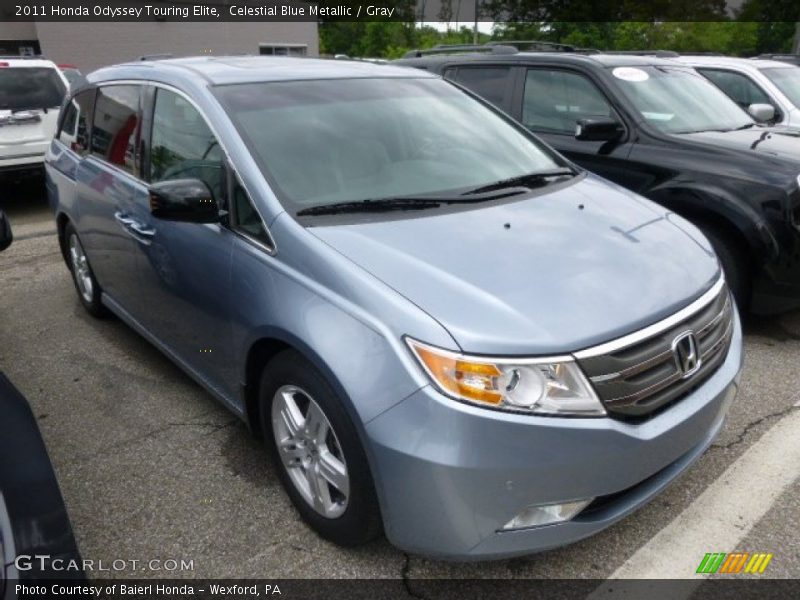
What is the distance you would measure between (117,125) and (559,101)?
3.26 m

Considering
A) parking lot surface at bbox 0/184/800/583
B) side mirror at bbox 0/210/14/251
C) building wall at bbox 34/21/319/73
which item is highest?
building wall at bbox 34/21/319/73

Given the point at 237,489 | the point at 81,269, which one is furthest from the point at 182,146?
the point at 81,269

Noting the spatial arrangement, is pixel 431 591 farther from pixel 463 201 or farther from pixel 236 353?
pixel 463 201

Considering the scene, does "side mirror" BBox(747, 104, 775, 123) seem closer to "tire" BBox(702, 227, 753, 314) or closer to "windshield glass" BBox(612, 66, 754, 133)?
"windshield glass" BBox(612, 66, 754, 133)

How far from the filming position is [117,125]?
12.5 feet

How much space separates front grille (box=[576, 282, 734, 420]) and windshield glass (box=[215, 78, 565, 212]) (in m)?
1.09

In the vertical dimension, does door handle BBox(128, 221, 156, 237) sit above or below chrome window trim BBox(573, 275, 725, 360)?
below

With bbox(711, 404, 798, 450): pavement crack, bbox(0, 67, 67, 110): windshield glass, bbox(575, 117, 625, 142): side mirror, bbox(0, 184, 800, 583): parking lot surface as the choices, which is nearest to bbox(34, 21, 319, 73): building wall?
bbox(0, 67, 67, 110): windshield glass

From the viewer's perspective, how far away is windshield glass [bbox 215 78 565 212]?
2.73 m

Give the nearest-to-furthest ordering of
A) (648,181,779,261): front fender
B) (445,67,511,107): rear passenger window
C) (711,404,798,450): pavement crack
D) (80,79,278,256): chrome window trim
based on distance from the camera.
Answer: (80,79,278,256): chrome window trim → (711,404,798,450): pavement crack → (648,181,779,261): front fender → (445,67,511,107): rear passenger window

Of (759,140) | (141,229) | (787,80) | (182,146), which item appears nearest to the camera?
(182,146)

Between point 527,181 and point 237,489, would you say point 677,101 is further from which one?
point 237,489

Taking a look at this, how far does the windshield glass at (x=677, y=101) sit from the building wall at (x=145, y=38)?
19.4 meters

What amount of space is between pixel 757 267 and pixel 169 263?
3302mm
